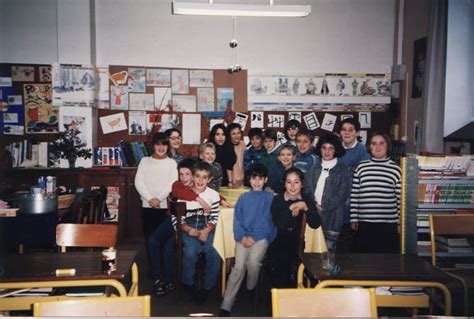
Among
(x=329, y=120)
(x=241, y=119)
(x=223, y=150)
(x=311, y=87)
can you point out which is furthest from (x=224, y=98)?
(x=329, y=120)

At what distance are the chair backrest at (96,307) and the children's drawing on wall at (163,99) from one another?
177 inches

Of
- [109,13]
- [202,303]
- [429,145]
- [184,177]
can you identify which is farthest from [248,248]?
[109,13]

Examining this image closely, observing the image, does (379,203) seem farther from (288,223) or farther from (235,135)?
(235,135)

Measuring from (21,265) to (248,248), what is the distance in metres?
1.63

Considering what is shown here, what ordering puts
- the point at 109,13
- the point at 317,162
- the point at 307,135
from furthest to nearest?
the point at 109,13
the point at 307,135
the point at 317,162

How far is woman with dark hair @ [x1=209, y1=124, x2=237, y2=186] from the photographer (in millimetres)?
4914

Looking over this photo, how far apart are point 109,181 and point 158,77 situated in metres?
1.51

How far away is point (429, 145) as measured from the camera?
186 inches

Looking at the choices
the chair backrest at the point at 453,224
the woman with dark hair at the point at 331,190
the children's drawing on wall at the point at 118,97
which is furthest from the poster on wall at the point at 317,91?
the chair backrest at the point at 453,224

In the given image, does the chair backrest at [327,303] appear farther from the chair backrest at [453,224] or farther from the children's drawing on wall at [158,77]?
the children's drawing on wall at [158,77]

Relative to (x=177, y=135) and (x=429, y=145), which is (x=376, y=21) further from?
(x=177, y=135)

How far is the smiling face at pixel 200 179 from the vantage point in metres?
3.77

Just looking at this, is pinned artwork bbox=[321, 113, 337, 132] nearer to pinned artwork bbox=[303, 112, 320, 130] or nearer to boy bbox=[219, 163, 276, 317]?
pinned artwork bbox=[303, 112, 320, 130]

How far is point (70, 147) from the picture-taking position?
17.7ft
